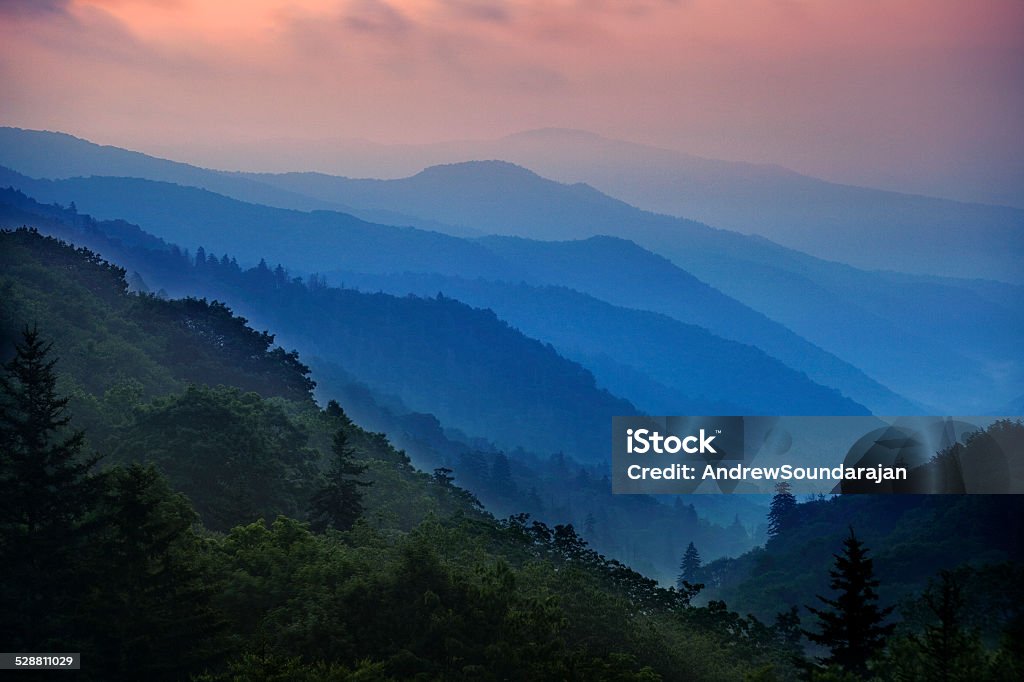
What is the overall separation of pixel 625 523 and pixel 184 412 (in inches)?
6220

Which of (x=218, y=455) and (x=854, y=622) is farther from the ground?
(x=218, y=455)

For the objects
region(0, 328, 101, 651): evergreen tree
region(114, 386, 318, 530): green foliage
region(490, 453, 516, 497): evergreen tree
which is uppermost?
region(490, 453, 516, 497): evergreen tree

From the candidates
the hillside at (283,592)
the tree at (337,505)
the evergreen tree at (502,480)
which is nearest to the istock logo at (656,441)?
the hillside at (283,592)

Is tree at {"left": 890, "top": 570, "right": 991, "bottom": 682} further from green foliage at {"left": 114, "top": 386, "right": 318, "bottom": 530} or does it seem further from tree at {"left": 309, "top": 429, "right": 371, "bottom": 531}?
green foliage at {"left": 114, "top": 386, "right": 318, "bottom": 530}

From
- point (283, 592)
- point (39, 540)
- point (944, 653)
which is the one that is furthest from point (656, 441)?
point (39, 540)

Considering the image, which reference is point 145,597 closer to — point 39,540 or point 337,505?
point 39,540

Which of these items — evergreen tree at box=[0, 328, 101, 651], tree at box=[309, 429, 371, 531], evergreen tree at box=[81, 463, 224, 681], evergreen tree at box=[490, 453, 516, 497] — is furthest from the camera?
evergreen tree at box=[490, 453, 516, 497]

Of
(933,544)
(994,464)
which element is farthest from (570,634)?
(994,464)

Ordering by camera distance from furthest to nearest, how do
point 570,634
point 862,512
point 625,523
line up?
1. point 625,523
2. point 862,512
3. point 570,634

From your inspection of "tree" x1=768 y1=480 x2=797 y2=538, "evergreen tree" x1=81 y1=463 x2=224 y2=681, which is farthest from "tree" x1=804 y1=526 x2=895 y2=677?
"tree" x1=768 y1=480 x2=797 y2=538

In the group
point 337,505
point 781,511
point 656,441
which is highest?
point 656,441

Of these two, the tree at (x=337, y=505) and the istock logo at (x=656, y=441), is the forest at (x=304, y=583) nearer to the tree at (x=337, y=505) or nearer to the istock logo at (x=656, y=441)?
the tree at (x=337, y=505)

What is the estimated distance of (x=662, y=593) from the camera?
140 feet

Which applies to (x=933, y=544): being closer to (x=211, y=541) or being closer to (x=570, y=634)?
(x=570, y=634)
